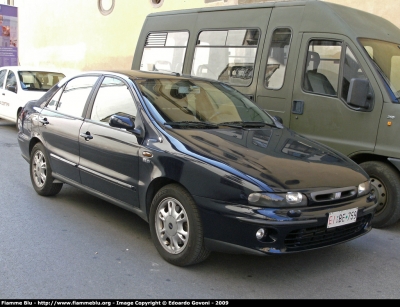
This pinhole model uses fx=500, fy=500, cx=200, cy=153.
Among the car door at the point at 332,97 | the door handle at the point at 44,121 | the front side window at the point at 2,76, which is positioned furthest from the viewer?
the front side window at the point at 2,76

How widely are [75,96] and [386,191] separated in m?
3.72

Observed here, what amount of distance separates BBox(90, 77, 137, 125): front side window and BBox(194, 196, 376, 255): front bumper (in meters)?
1.45

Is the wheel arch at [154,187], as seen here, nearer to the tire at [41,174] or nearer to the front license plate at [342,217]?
the front license plate at [342,217]

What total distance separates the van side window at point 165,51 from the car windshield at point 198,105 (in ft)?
9.08

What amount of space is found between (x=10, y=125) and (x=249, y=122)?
1046 cm

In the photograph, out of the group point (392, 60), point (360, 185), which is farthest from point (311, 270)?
point (392, 60)

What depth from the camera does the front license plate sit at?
12.8ft

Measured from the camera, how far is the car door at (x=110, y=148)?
4.66 metres

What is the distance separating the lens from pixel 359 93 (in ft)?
18.9

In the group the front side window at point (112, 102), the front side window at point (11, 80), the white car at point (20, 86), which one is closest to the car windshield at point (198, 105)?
the front side window at point (112, 102)

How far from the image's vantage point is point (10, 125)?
13.9 metres

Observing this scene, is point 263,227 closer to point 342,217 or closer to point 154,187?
point 342,217

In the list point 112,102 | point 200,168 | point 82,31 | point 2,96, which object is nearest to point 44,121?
point 112,102

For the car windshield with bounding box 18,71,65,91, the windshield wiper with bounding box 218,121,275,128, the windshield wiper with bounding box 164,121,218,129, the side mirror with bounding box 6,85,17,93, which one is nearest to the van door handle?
the windshield wiper with bounding box 218,121,275,128
